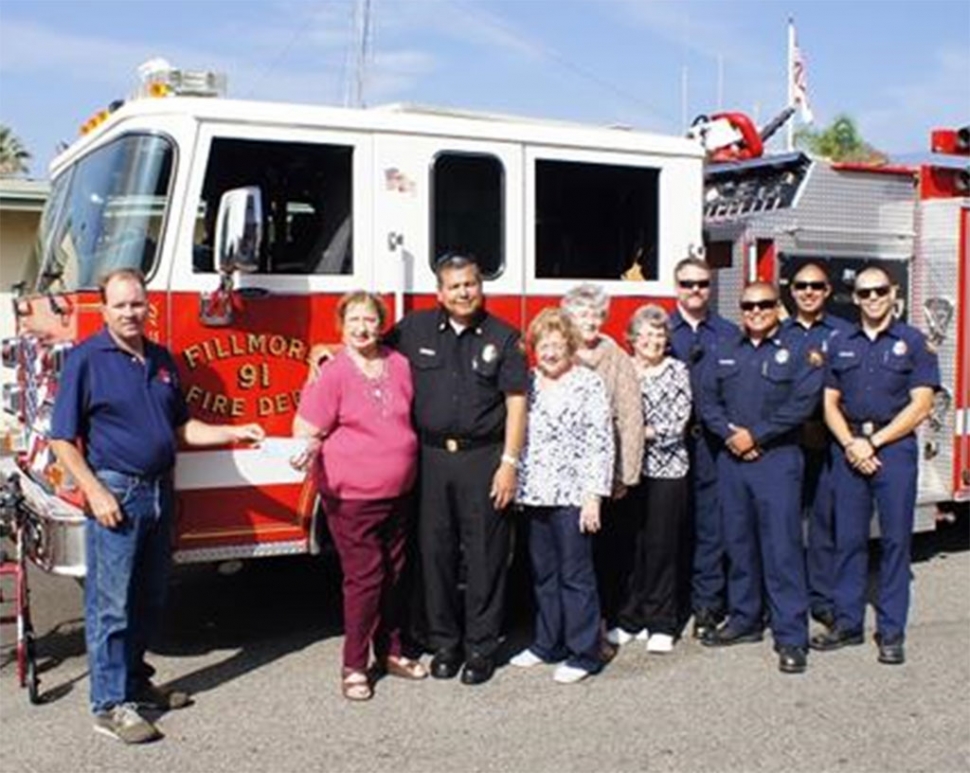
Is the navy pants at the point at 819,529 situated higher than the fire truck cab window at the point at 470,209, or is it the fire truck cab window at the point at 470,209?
the fire truck cab window at the point at 470,209

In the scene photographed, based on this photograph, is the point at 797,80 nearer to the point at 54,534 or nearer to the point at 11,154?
the point at 54,534

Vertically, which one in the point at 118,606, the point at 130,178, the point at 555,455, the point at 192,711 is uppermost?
the point at 130,178

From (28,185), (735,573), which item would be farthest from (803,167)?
(28,185)

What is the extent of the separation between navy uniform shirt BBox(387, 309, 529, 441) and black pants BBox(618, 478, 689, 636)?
965 mm

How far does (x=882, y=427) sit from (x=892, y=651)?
1.01 meters

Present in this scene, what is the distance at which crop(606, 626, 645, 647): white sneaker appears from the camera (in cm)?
580

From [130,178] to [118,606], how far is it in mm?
1779

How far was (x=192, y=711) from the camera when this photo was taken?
4855 millimetres

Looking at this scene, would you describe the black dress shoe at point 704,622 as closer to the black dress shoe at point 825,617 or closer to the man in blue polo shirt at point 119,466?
the black dress shoe at point 825,617

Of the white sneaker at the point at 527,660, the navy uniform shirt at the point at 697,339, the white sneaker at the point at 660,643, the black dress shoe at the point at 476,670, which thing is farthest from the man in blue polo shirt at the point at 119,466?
the navy uniform shirt at the point at 697,339

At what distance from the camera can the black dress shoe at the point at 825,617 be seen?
5900 mm

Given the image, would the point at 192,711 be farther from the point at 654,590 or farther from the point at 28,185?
the point at 28,185

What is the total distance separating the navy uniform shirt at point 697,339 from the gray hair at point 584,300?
0.60m

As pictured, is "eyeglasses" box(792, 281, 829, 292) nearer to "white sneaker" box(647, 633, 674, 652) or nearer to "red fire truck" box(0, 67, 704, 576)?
"red fire truck" box(0, 67, 704, 576)
